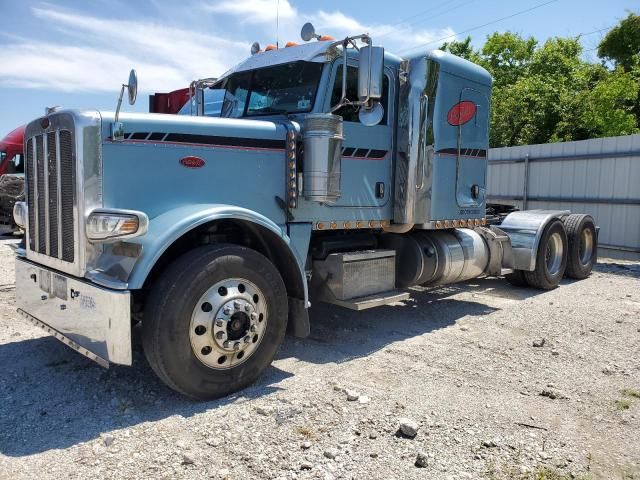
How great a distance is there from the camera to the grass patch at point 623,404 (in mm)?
3961

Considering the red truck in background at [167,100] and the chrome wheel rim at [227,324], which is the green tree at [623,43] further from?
the chrome wheel rim at [227,324]

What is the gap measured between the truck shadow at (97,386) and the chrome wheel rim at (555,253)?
3180 millimetres

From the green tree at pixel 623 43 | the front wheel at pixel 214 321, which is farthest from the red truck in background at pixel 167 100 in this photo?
the green tree at pixel 623 43

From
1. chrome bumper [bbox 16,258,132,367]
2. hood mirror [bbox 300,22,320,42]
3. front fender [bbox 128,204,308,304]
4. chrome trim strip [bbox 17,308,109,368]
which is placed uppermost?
hood mirror [bbox 300,22,320,42]

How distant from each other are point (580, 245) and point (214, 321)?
7442 millimetres

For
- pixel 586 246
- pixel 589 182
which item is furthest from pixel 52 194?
pixel 589 182

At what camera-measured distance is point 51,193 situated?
418 centimetres

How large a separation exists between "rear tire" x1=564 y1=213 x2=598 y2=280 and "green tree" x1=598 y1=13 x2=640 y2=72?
18.5 metres

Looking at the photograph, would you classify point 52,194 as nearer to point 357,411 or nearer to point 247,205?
point 247,205

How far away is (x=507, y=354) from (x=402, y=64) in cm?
298

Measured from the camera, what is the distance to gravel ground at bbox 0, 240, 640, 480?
10.2ft

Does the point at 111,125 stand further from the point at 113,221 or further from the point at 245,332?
the point at 245,332

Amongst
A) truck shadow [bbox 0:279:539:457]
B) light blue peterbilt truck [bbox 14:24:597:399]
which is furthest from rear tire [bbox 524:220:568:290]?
truck shadow [bbox 0:279:539:457]

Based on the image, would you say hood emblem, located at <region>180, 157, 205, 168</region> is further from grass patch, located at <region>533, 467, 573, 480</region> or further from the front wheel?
grass patch, located at <region>533, 467, 573, 480</region>
